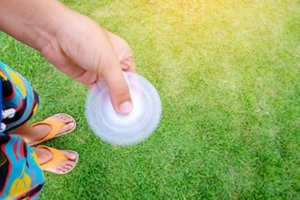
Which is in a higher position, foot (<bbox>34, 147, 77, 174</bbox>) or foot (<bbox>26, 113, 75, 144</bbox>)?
foot (<bbox>26, 113, 75, 144</bbox>)

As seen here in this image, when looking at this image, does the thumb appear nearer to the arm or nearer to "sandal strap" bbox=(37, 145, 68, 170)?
the arm

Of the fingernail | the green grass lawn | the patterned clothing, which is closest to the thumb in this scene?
the fingernail

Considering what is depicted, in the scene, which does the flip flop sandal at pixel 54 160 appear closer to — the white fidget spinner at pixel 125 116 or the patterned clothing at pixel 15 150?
the patterned clothing at pixel 15 150

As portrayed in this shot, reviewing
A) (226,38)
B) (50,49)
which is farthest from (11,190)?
(226,38)

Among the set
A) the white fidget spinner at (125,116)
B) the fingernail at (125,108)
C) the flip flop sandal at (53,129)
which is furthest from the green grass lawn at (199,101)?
the fingernail at (125,108)

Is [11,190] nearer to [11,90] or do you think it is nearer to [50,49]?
[11,90]

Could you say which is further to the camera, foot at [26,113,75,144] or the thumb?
foot at [26,113,75,144]
